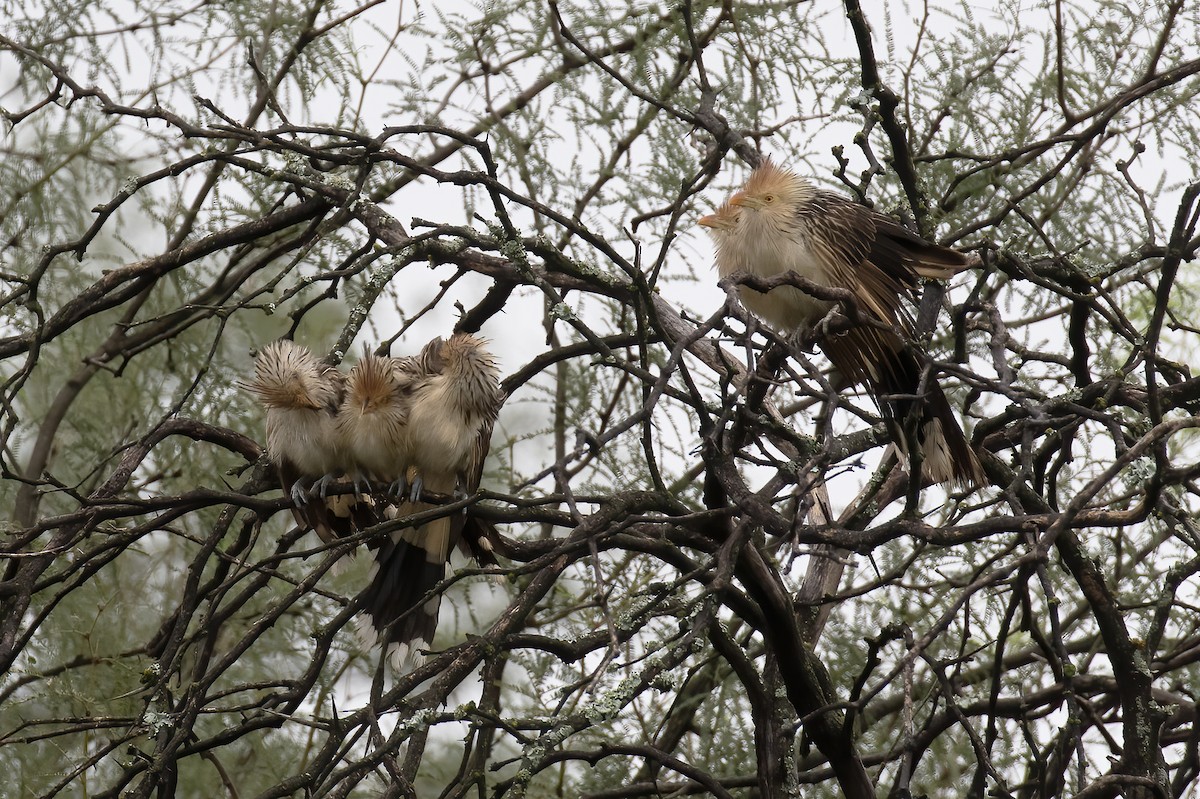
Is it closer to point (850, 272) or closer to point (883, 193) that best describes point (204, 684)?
point (850, 272)

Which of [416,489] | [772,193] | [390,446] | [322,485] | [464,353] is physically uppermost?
[772,193]

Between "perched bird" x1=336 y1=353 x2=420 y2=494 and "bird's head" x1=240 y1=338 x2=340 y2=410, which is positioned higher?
"bird's head" x1=240 y1=338 x2=340 y2=410

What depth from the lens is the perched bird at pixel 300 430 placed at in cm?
394

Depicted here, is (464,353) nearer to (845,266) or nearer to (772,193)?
(772,193)

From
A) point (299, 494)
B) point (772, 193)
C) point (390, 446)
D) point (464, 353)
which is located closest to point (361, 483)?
point (390, 446)

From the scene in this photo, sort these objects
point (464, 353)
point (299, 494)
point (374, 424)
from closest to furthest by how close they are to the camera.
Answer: point (299, 494) < point (374, 424) < point (464, 353)

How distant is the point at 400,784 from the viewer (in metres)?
2.41

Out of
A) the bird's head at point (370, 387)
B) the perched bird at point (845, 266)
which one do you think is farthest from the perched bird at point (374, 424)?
the perched bird at point (845, 266)

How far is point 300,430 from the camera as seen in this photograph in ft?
13.0

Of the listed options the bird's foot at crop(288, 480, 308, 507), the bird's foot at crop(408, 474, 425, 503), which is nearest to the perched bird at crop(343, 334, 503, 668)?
the bird's foot at crop(408, 474, 425, 503)

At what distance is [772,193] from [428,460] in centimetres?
141

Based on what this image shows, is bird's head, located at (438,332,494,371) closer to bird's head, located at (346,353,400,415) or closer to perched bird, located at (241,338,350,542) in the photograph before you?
bird's head, located at (346,353,400,415)

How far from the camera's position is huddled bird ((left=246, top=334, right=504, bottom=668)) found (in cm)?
388

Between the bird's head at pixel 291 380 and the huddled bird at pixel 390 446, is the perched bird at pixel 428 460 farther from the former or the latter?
the bird's head at pixel 291 380
